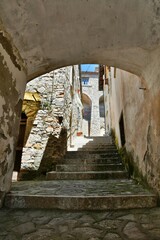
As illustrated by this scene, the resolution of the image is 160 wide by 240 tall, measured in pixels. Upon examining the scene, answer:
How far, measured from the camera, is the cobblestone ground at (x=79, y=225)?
4.18 feet

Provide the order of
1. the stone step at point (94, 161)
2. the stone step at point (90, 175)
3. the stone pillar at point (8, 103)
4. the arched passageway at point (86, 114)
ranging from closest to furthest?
the stone pillar at point (8, 103)
the stone step at point (90, 175)
the stone step at point (94, 161)
the arched passageway at point (86, 114)

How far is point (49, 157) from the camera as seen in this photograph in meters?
4.10

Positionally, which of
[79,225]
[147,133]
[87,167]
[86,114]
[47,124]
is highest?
[86,114]

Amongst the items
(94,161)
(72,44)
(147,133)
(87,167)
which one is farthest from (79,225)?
(94,161)

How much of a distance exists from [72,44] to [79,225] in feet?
6.55

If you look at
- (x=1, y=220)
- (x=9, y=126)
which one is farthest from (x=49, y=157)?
(x=1, y=220)

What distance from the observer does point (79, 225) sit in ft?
4.78

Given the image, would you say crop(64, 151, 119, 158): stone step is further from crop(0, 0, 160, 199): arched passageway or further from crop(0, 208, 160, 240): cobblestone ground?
crop(0, 208, 160, 240): cobblestone ground

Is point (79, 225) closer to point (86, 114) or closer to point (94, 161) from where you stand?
point (94, 161)

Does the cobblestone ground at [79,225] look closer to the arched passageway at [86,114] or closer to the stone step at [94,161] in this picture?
the stone step at [94,161]

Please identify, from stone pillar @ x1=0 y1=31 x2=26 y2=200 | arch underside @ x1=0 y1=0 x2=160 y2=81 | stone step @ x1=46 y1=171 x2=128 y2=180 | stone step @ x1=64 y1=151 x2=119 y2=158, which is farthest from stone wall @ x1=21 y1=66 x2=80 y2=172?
arch underside @ x1=0 y1=0 x2=160 y2=81

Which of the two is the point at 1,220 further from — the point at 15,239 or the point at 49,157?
the point at 49,157

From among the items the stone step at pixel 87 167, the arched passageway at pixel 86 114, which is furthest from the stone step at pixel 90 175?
the arched passageway at pixel 86 114

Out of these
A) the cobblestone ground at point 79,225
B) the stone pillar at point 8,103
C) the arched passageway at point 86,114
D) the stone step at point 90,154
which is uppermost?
the arched passageway at point 86,114
